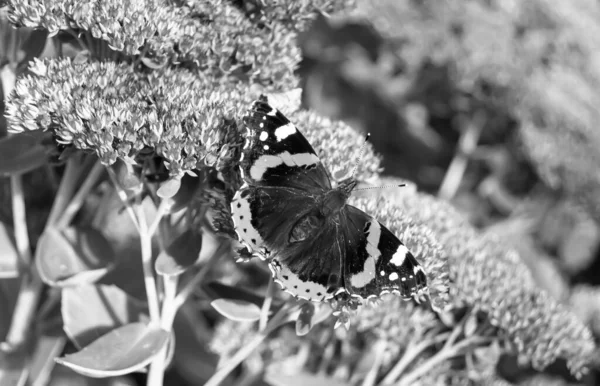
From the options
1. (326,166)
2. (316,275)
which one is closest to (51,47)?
(326,166)

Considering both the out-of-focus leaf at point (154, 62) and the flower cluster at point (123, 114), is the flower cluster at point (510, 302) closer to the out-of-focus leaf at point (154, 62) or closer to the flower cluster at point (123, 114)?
the flower cluster at point (123, 114)

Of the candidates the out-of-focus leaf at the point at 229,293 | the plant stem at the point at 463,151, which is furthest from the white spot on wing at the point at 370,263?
the plant stem at the point at 463,151

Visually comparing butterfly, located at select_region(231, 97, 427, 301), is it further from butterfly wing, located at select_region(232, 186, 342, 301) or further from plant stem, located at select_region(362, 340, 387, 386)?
plant stem, located at select_region(362, 340, 387, 386)

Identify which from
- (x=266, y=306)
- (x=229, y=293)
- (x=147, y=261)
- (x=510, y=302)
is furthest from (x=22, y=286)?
(x=510, y=302)

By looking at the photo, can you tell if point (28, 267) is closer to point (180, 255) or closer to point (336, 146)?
point (180, 255)

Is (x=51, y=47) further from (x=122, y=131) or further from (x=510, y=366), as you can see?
(x=510, y=366)

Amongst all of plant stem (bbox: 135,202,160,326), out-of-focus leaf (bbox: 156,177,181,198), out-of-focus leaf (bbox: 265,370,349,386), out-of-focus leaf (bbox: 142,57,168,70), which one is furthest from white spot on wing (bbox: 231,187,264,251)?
out-of-focus leaf (bbox: 265,370,349,386)
